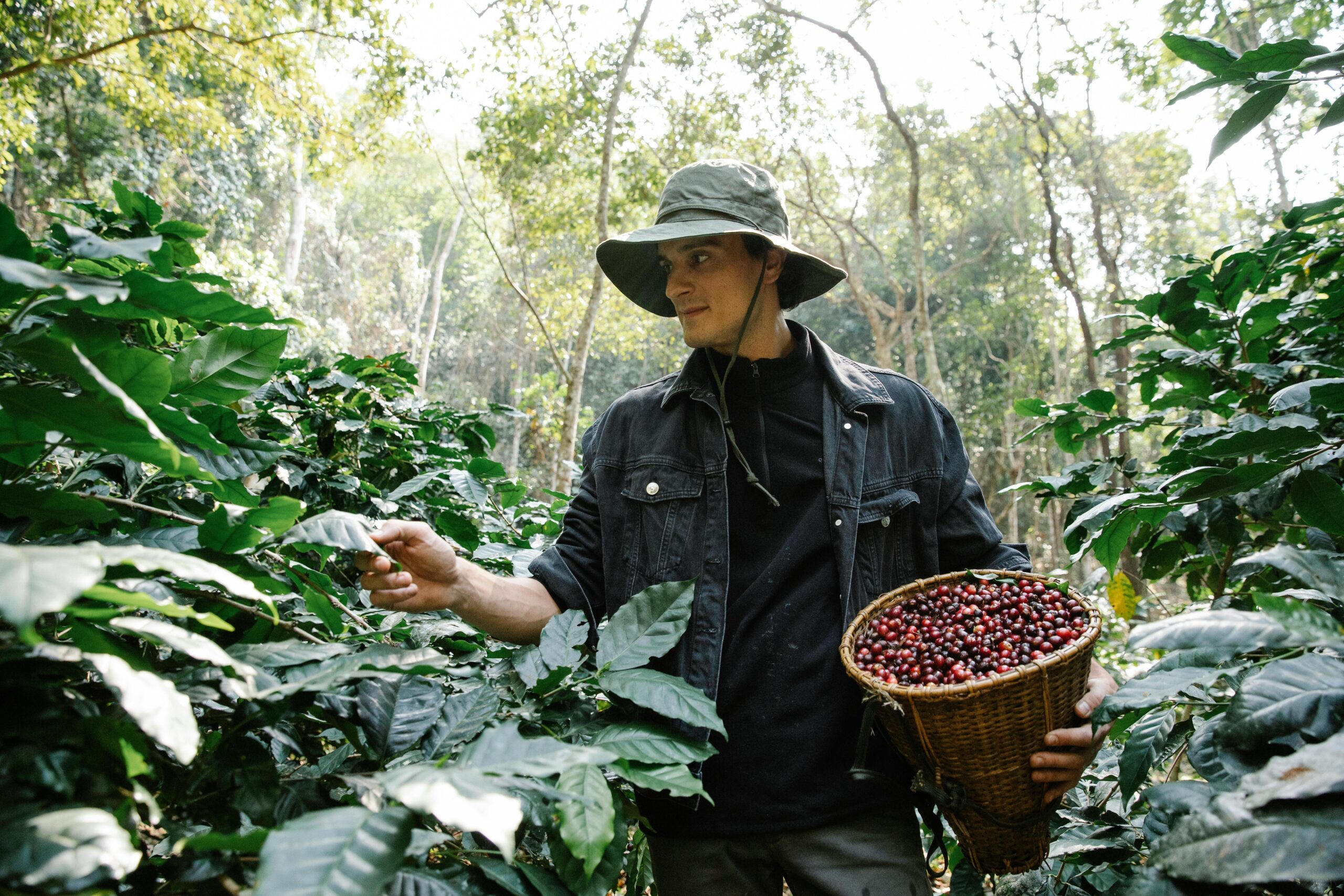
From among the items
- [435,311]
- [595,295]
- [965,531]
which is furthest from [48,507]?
[435,311]

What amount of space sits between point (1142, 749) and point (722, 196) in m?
1.32

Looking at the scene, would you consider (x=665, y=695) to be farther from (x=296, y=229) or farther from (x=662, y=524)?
(x=296, y=229)

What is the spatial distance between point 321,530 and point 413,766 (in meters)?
0.28

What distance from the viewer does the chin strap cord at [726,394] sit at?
1699 millimetres

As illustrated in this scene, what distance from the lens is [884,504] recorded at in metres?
1.66

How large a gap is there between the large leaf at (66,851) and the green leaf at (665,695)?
0.60m

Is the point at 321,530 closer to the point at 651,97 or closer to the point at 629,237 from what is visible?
the point at 629,237

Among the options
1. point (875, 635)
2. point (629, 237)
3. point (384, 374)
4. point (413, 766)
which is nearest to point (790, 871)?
point (875, 635)

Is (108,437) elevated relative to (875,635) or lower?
elevated

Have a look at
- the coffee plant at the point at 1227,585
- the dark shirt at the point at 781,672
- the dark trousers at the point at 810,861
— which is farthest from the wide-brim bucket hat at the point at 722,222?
the dark trousers at the point at 810,861

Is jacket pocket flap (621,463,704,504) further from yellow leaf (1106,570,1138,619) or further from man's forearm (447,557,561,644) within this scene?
yellow leaf (1106,570,1138,619)

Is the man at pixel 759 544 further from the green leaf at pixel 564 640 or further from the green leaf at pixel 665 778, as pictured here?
the green leaf at pixel 665 778

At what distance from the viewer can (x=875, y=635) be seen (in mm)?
Answer: 1453

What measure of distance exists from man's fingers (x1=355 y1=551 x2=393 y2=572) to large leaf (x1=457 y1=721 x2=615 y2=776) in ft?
1.42
